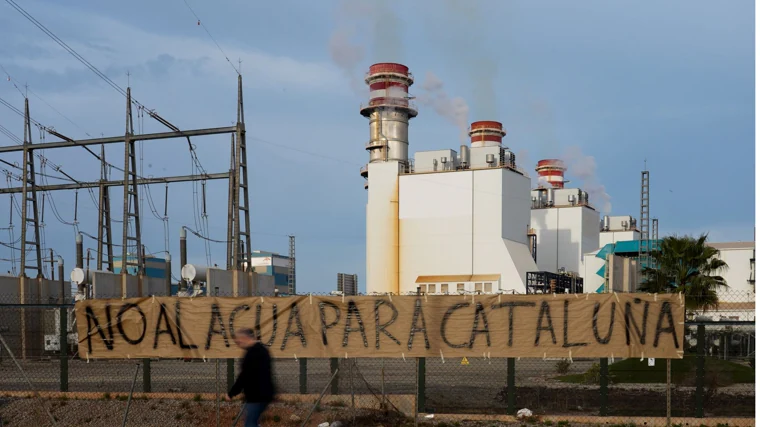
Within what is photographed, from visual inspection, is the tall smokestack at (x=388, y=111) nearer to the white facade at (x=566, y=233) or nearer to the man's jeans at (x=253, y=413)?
the white facade at (x=566, y=233)

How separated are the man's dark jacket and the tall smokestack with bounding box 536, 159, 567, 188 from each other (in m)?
108

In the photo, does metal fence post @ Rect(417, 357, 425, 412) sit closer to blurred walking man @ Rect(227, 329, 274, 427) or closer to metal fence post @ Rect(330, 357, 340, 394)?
metal fence post @ Rect(330, 357, 340, 394)

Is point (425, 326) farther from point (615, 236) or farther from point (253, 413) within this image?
Result: point (615, 236)

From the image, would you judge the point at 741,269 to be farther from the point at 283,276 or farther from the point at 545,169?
the point at 283,276

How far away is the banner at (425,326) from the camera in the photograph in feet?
45.0

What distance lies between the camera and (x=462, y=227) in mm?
73938

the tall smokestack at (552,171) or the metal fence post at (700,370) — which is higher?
the tall smokestack at (552,171)

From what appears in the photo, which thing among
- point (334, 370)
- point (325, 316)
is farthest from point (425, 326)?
point (334, 370)

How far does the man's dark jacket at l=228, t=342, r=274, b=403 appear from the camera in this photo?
10.1 meters

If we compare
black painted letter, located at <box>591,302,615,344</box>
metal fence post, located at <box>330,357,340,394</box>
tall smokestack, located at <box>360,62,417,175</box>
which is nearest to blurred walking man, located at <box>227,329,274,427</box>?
metal fence post, located at <box>330,357,340,394</box>

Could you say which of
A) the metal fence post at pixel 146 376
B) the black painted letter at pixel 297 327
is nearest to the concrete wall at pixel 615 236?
the metal fence post at pixel 146 376

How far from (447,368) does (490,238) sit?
4354 cm

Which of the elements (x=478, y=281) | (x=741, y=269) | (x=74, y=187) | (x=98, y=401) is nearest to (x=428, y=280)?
(x=478, y=281)

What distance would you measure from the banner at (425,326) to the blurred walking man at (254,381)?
4.07 meters
